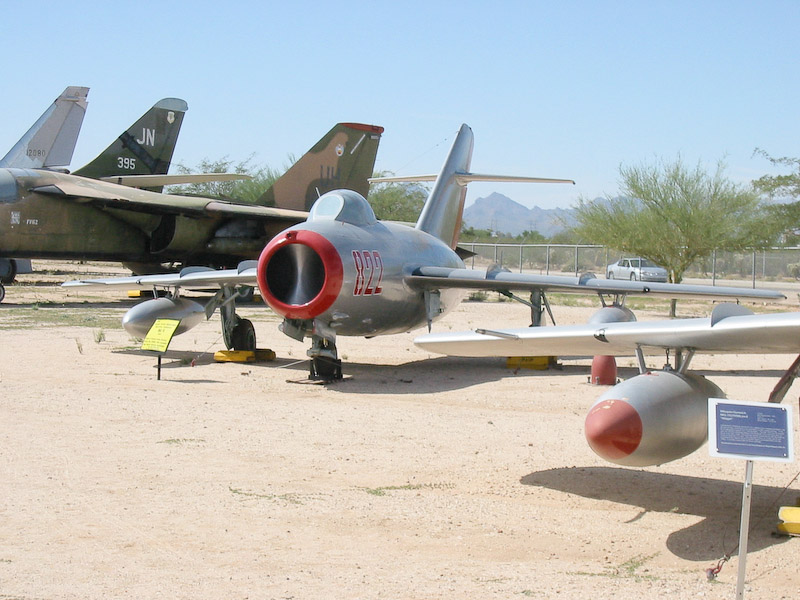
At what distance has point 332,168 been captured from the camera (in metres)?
28.8

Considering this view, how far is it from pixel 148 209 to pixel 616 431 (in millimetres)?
22221

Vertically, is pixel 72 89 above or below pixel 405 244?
above

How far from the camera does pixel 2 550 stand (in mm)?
5160

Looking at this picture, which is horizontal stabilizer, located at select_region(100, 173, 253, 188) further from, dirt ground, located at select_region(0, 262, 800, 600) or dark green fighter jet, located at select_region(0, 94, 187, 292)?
dirt ground, located at select_region(0, 262, 800, 600)

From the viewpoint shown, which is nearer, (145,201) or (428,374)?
(428,374)

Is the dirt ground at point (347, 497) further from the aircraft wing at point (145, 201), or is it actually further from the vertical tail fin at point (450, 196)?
the aircraft wing at point (145, 201)

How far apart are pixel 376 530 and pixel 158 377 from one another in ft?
23.7

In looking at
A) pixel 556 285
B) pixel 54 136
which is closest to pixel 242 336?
pixel 556 285

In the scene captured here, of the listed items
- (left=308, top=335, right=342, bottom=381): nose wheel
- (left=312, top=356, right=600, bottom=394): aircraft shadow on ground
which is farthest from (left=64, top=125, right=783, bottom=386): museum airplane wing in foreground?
(left=312, top=356, right=600, bottom=394): aircraft shadow on ground

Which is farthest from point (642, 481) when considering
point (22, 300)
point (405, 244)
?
point (22, 300)

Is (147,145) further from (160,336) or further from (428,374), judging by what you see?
(428,374)

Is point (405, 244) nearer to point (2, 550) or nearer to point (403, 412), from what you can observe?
point (403, 412)

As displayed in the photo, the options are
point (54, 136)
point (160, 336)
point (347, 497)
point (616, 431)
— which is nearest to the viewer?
point (616, 431)

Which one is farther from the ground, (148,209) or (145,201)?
(145,201)
